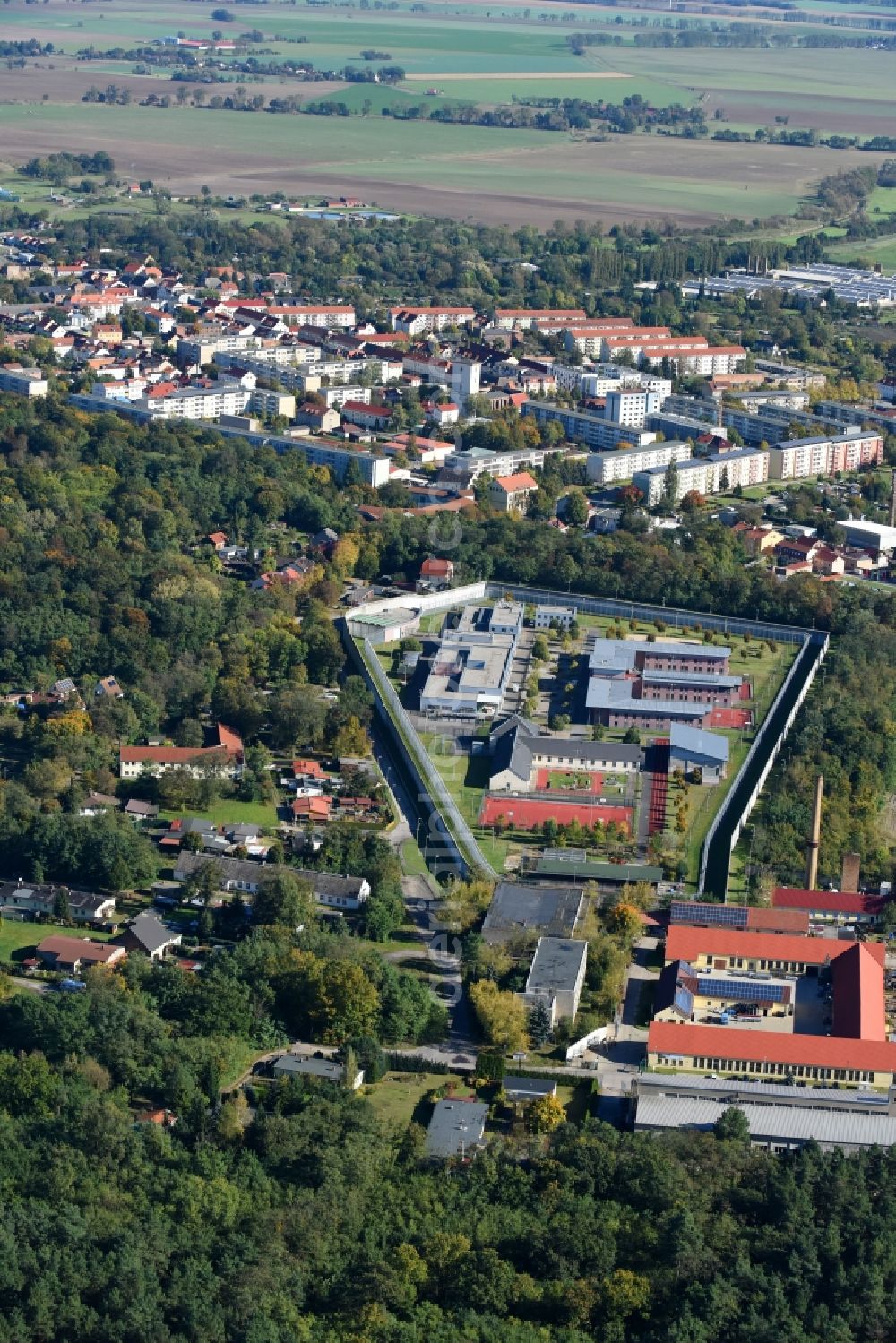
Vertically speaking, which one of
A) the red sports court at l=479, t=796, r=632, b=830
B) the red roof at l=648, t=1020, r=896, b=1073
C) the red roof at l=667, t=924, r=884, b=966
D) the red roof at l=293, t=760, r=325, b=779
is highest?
the red roof at l=648, t=1020, r=896, b=1073

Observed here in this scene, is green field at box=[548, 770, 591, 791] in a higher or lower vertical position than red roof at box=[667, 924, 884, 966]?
lower

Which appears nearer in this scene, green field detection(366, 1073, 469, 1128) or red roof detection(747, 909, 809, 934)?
green field detection(366, 1073, 469, 1128)

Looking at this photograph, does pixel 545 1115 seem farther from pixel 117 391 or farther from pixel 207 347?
pixel 207 347

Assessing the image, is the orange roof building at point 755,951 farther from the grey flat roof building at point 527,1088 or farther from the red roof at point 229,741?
the red roof at point 229,741

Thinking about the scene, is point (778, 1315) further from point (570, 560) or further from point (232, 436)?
point (232, 436)

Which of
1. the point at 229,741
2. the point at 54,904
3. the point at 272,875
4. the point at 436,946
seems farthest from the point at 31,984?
the point at 229,741

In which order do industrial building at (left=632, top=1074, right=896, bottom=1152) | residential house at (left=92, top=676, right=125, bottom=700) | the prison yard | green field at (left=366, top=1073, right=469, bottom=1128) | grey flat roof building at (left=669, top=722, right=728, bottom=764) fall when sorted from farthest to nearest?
residential house at (left=92, top=676, right=125, bottom=700), grey flat roof building at (left=669, top=722, right=728, bottom=764), the prison yard, green field at (left=366, top=1073, right=469, bottom=1128), industrial building at (left=632, top=1074, right=896, bottom=1152)

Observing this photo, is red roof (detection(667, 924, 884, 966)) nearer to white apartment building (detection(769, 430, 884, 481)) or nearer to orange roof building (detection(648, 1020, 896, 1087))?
orange roof building (detection(648, 1020, 896, 1087))

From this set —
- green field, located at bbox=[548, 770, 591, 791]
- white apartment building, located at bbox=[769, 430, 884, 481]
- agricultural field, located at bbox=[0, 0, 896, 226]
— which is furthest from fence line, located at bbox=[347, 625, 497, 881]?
agricultural field, located at bbox=[0, 0, 896, 226]

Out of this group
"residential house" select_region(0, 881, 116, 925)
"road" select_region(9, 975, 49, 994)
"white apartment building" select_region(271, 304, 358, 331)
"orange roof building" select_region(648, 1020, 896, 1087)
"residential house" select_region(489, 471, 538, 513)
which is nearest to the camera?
"orange roof building" select_region(648, 1020, 896, 1087)
